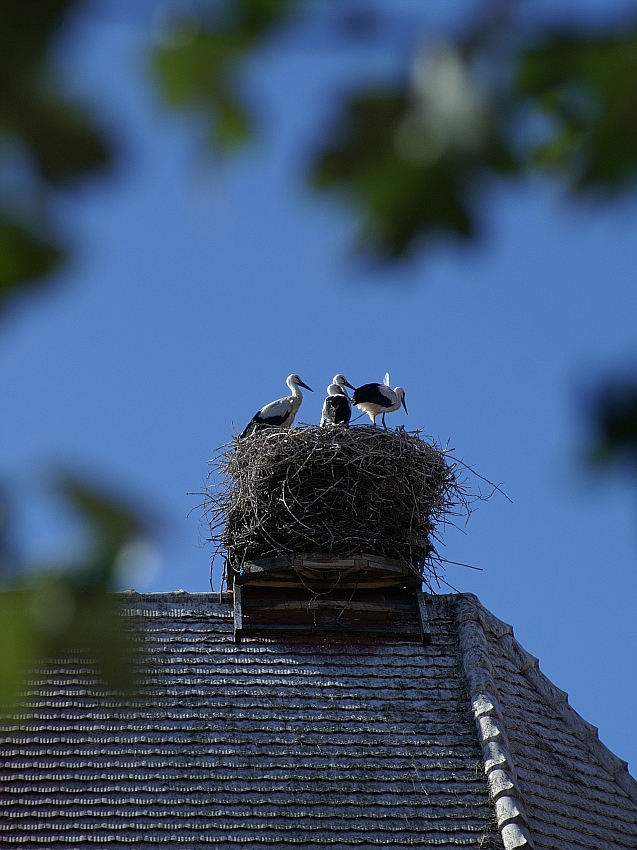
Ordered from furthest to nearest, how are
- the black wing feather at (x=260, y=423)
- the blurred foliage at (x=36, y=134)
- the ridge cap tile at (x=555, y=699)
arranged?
the black wing feather at (x=260, y=423), the ridge cap tile at (x=555, y=699), the blurred foliage at (x=36, y=134)

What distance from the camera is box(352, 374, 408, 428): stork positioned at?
12.1 m

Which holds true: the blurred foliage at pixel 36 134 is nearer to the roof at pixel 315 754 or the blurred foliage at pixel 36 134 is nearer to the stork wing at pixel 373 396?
the roof at pixel 315 754

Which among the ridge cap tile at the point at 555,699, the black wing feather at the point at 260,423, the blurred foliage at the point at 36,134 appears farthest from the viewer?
the black wing feather at the point at 260,423

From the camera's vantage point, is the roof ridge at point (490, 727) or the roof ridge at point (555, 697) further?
the roof ridge at point (555, 697)

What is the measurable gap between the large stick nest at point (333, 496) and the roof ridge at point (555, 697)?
0.66 meters

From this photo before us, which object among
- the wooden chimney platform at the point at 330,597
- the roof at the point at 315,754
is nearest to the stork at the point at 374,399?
the wooden chimney platform at the point at 330,597

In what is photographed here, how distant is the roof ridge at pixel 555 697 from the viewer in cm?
800

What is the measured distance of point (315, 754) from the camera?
6.96 meters

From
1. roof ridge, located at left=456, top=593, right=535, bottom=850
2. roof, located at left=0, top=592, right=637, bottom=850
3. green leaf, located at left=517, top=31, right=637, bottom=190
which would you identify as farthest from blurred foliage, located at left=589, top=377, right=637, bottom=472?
roof ridge, located at left=456, top=593, right=535, bottom=850

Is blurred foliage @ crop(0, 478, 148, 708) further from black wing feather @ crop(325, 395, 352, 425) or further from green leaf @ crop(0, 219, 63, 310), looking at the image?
black wing feather @ crop(325, 395, 352, 425)

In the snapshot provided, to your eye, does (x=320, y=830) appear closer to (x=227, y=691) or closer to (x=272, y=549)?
(x=227, y=691)

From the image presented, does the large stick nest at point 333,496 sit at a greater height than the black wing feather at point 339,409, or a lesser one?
lesser

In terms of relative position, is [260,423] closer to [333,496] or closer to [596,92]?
[333,496]

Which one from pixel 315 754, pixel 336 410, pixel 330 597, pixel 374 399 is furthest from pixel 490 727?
pixel 374 399
